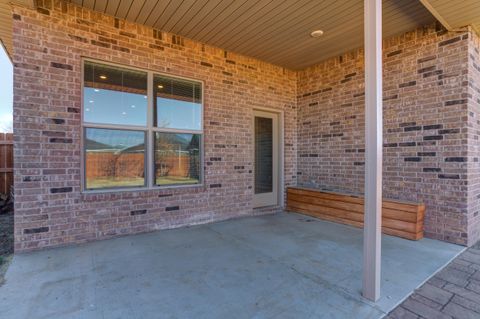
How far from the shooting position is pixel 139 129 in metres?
3.93

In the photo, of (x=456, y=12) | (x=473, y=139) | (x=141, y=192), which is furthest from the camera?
(x=141, y=192)

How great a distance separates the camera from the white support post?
6.84ft

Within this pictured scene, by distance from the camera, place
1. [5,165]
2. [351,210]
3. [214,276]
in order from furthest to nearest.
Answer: [5,165] < [351,210] < [214,276]

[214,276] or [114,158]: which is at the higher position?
[114,158]

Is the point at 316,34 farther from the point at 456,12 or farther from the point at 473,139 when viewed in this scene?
the point at 473,139

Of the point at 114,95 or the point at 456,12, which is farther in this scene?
the point at 114,95

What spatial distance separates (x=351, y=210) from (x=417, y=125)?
5.68 ft

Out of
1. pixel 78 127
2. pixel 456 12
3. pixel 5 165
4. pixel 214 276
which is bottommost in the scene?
pixel 214 276

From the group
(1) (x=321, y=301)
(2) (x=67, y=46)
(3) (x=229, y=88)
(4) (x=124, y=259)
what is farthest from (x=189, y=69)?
(1) (x=321, y=301)

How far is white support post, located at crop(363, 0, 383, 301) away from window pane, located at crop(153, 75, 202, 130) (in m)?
3.02

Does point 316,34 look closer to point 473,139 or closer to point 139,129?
point 473,139

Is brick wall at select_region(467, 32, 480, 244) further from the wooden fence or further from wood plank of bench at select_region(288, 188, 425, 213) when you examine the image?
the wooden fence

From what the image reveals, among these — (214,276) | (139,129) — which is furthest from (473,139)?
(139,129)

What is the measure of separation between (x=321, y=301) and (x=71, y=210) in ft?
10.8
